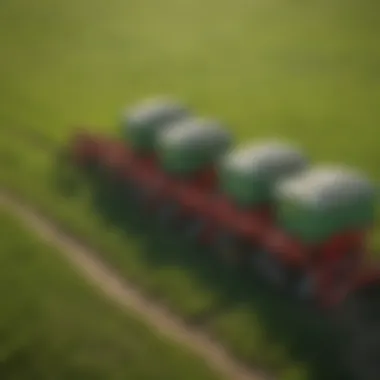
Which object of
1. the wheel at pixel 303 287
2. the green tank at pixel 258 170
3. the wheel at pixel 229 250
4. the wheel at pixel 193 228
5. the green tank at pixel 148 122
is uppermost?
the green tank at pixel 148 122

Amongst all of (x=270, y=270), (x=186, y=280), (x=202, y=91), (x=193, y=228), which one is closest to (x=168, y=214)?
(x=193, y=228)

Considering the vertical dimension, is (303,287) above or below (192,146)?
below

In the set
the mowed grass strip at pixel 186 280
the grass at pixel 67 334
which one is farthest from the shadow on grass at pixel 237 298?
the grass at pixel 67 334

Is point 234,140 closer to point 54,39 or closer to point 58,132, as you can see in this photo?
point 58,132

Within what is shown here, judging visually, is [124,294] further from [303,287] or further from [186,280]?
[303,287]

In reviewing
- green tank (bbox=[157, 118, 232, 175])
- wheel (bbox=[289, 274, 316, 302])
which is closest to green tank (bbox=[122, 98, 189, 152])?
green tank (bbox=[157, 118, 232, 175])

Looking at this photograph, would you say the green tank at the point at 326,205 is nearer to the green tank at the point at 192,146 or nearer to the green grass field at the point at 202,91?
the green grass field at the point at 202,91

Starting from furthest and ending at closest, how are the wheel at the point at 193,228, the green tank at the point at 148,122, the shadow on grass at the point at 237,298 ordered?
1. the green tank at the point at 148,122
2. the wheel at the point at 193,228
3. the shadow on grass at the point at 237,298
